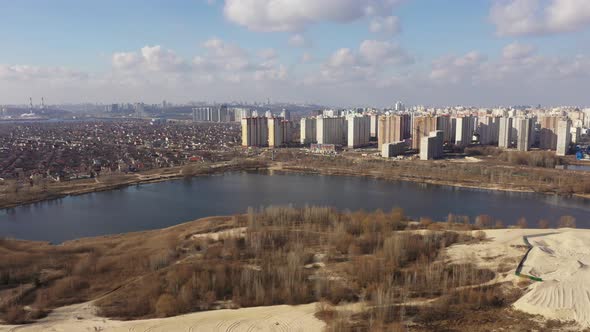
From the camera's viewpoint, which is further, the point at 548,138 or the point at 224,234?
the point at 548,138

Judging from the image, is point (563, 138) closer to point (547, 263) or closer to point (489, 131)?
point (489, 131)

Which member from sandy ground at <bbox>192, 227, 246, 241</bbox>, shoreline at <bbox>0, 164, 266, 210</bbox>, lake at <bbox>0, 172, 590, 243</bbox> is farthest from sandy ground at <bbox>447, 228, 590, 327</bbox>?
shoreline at <bbox>0, 164, 266, 210</bbox>

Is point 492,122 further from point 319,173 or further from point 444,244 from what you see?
point 444,244

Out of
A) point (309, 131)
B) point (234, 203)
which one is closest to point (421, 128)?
point (309, 131)

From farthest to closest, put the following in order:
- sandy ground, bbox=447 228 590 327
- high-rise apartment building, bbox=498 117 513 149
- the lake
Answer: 1. high-rise apartment building, bbox=498 117 513 149
2. the lake
3. sandy ground, bbox=447 228 590 327

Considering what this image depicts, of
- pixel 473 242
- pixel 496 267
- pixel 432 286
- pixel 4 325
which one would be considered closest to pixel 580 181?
pixel 473 242

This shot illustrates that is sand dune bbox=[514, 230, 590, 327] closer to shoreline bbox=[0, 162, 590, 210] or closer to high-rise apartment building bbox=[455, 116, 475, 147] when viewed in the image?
shoreline bbox=[0, 162, 590, 210]
